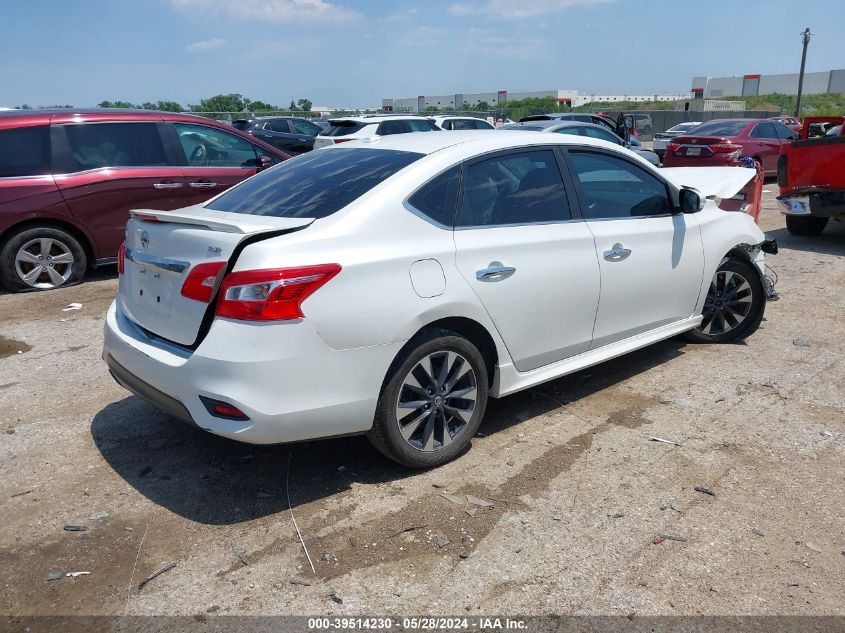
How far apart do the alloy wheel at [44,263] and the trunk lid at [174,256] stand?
4.28m

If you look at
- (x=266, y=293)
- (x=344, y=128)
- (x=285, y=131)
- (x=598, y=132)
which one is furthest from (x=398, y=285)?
(x=285, y=131)

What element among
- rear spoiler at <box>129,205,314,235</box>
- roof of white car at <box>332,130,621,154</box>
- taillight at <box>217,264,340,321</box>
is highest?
roof of white car at <box>332,130,621,154</box>

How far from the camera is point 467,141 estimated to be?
4.16 m

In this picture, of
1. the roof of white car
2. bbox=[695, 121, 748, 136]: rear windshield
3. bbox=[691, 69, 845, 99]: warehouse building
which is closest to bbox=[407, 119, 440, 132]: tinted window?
bbox=[695, 121, 748, 136]: rear windshield

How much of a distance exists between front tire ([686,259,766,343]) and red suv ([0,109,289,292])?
18.1ft

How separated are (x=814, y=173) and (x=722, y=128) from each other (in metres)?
7.74

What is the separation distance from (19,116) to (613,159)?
6141 millimetres

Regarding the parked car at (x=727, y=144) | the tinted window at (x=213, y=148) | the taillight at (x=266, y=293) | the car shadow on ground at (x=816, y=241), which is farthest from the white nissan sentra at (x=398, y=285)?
the parked car at (x=727, y=144)

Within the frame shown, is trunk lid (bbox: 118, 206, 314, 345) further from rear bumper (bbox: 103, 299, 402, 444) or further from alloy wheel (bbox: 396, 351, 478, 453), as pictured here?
alloy wheel (bbox: 396, 351, 478, 453)

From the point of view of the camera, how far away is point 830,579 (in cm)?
297

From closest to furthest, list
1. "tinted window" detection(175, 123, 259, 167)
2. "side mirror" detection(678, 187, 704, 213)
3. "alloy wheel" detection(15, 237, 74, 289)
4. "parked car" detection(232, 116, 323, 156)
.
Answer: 1. "side mirror" detection(678, 187, 704, 213)
2. "alloy wheel" detection(15, 237, 74, 289)
3. "tinted window" detection(175, 123, 259, 167)
4. "parked car" detection(232, 116, 323, 156)

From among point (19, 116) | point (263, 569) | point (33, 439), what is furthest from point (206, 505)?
point (19, 116)

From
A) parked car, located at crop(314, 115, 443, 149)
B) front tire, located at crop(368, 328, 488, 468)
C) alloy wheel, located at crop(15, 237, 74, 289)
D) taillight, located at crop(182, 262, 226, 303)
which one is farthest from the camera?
parked car, located at crop(314, 115, 443, 149)

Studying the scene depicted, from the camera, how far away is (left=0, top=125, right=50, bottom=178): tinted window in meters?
7.32
